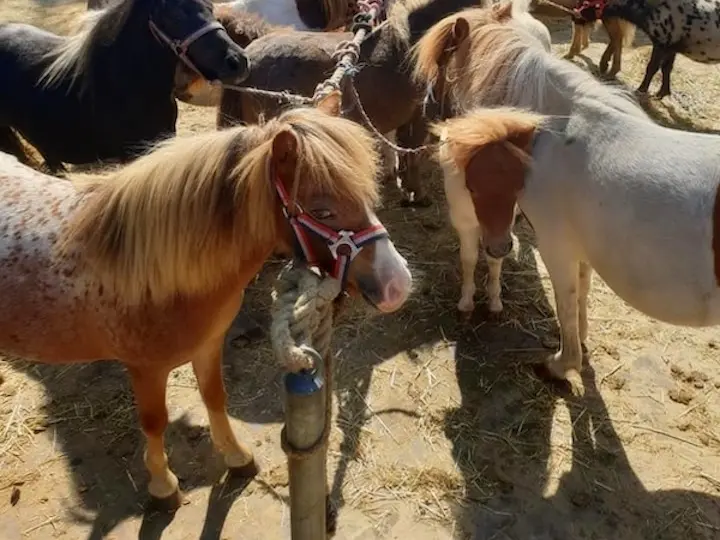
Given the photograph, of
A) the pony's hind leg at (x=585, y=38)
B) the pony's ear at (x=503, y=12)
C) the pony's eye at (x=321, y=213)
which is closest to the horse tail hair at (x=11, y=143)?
the pony's ear at (x=503, y=12)

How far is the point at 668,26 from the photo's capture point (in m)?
6.01

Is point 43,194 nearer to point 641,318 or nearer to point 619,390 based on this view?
point 619,390

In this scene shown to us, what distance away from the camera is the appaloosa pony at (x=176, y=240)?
70.5 inches

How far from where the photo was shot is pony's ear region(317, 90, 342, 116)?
6.89 ft

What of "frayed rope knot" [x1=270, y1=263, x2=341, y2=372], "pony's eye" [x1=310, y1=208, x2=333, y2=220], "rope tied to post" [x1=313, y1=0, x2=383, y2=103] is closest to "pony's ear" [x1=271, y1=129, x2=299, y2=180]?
"pony's eye" [x1=310, y1=208, x2=333, y2=220]

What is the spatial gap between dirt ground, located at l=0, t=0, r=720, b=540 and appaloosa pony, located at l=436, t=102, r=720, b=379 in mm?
617

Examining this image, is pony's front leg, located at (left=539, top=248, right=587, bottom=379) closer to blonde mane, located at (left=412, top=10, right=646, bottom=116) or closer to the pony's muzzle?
blonde mane, located at (left=412, top=10, right=646, bottom=116)

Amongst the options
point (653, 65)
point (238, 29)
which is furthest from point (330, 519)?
point (653, 65)

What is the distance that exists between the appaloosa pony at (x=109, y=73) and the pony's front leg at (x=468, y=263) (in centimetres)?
147

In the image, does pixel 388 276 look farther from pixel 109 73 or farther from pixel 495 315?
pixel 109 73

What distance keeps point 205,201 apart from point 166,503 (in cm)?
146

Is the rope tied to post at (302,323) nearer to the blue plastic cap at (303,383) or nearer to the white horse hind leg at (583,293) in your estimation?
the blue plastic cap at (303,383)

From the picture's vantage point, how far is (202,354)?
8.36 feet

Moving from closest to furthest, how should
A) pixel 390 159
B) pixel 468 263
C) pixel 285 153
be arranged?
pixel 285 153 → pixel 468 263 → pixel 390 159
